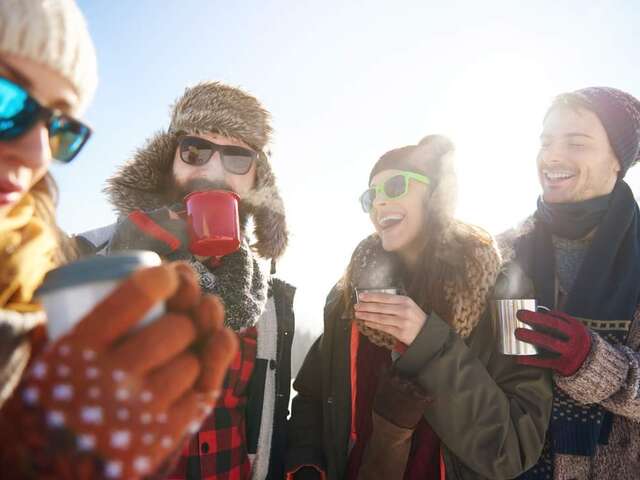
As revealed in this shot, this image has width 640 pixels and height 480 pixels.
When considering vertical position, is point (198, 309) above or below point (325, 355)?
above

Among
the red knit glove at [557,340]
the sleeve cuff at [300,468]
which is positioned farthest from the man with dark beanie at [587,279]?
the sleeve cuff at [300,468]

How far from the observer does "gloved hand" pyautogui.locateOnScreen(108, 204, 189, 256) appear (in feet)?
6.12

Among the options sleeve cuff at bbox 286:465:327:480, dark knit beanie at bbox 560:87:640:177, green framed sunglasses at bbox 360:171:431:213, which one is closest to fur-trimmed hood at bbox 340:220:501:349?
green framed sunglasses at bbox 360:171:431:213

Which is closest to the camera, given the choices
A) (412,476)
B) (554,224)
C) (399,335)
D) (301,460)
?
(399,335)

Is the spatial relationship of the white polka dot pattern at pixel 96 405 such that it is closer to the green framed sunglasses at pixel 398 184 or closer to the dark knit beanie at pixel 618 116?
→ the green framed sunglasses at pixel 398 184

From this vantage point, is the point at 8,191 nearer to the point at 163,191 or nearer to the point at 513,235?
the point at 163,191

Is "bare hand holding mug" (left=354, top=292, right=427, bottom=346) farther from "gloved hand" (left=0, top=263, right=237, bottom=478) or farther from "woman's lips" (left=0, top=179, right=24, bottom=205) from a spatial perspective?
"woman's lips" (left=0, top=179, right=24, bottom=205)

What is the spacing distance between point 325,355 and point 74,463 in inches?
79.5

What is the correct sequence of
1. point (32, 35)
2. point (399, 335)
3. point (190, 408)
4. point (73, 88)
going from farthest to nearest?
point (399, 335) < point (73, 88) < point (32, 35) < point (190, 408)

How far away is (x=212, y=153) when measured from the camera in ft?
8.33

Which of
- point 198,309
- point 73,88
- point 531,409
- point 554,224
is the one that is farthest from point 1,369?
point 554,224

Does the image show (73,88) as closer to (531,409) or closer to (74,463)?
(74,463)

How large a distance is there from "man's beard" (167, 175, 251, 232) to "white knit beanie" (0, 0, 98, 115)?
123 cm

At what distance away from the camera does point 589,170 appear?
2.71 m
